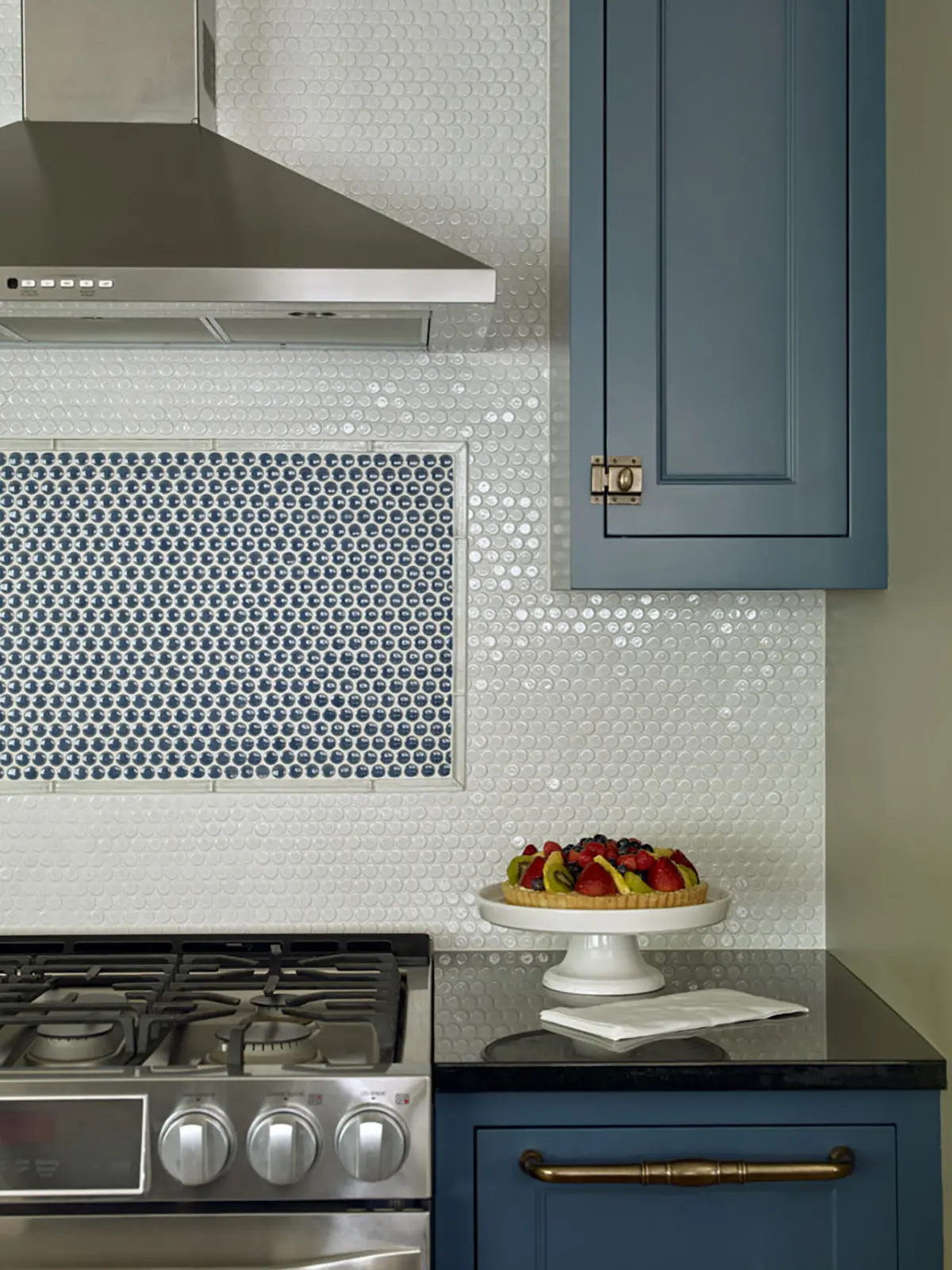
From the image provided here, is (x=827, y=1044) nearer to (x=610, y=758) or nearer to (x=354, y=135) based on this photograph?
(x=610, y=758)

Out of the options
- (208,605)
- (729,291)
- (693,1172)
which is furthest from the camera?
(208,605)

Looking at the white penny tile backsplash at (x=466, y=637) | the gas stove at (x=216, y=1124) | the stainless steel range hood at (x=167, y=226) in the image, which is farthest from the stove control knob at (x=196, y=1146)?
the stainless steel range hood at (x=167, y=226)

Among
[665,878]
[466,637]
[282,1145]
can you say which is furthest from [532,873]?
[282,1145]

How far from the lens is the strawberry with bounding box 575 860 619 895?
185 cm

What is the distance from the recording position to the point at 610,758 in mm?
2217

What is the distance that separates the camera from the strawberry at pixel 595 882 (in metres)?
1.85

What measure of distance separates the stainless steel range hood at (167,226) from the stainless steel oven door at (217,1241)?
3.50 feet

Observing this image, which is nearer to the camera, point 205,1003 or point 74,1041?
point 74,1041

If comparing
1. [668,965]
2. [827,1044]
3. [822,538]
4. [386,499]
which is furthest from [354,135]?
[827,1044]

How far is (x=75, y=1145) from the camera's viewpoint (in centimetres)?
147

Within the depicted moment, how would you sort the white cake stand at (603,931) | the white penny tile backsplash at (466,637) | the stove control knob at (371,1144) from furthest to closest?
the white penny tile backsplash at (466,637) → the white cake stand at (603,931) → the stove control knob at (371,1144)

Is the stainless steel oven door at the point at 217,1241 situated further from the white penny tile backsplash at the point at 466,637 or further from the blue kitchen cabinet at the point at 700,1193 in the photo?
the white penny tile backsplash at the point at 466,637

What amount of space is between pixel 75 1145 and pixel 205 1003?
37 centimetres

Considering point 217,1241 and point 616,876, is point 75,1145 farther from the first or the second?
point 616,876
